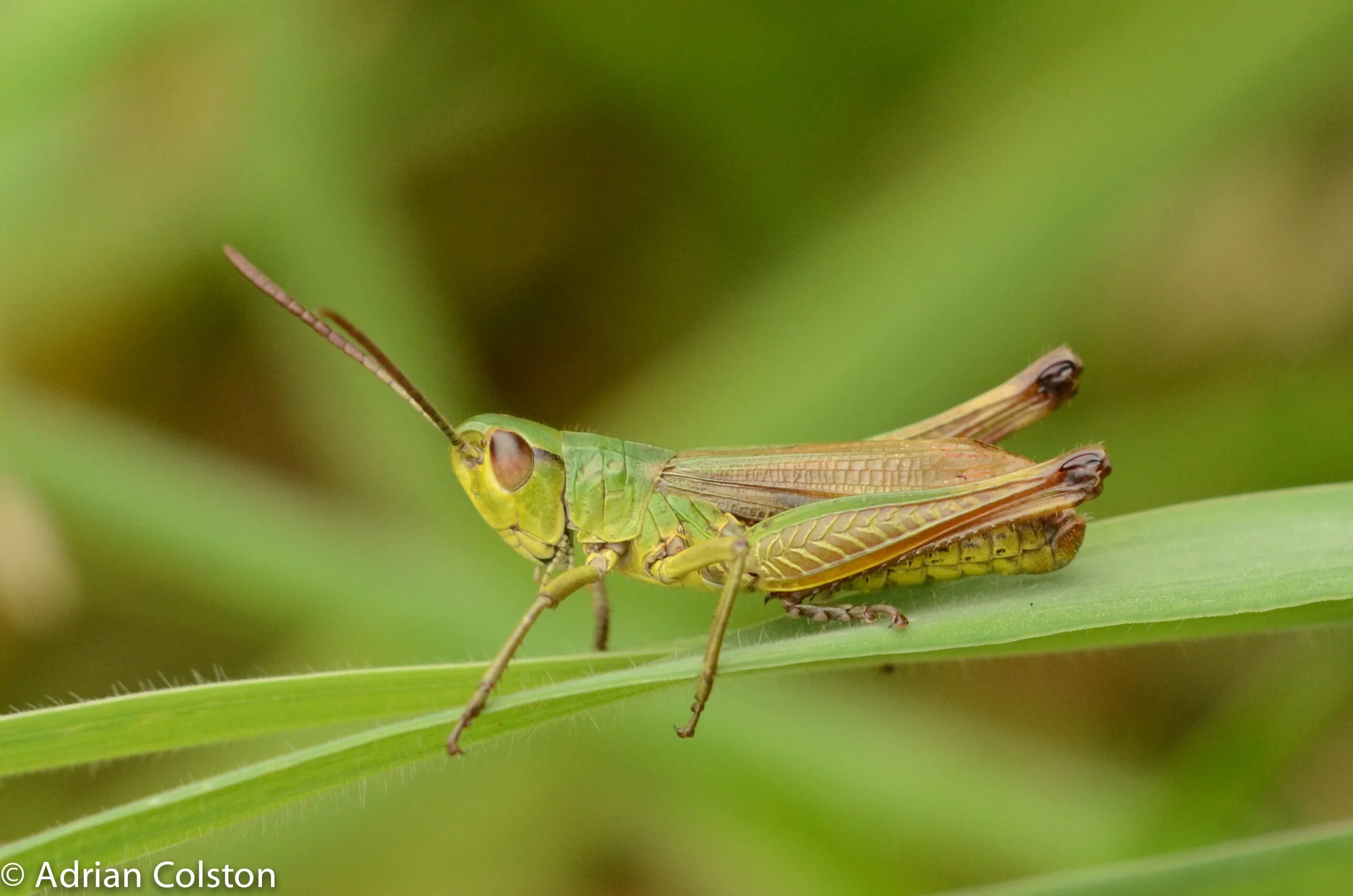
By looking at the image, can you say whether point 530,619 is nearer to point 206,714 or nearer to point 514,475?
point 514,475

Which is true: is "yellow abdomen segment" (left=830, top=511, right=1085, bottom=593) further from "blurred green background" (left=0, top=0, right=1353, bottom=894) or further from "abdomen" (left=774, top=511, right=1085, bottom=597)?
"blurred green background" (left=0, top=0, right=1353, bottom=894)

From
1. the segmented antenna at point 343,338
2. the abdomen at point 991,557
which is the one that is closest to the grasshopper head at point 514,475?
the segmented antenna at point 343,338

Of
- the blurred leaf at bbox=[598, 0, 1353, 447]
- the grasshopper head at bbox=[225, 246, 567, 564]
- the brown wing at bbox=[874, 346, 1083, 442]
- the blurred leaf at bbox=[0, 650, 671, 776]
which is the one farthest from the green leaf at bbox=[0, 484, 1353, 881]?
the blurred leaf at bbox=[598, 0, 1353, 447]

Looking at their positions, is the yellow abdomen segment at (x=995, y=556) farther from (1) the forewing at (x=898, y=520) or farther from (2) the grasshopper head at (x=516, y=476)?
(2) the grasshopper head at (x=516, y=476)

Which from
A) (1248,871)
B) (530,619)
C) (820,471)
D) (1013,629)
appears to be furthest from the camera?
(820,471)

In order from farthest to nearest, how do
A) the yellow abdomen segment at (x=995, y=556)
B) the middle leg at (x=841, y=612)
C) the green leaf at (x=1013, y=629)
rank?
the yellow abdomen segment at (x=995, y=556)
the middle leg at (x=841, y=612)
the green leaf at (x=1013, y=629)

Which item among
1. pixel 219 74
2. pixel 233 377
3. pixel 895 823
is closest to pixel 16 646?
pixel 233 377

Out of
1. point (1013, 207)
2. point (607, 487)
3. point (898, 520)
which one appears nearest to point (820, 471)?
point (898, 520)
